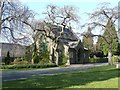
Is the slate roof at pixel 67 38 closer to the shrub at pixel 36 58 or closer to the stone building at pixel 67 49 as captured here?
the stone building at pixel 67 49

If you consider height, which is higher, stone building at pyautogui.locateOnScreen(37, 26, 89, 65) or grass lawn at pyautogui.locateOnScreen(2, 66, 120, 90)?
stone building at pyautogui.locateOnScreen(37, 26, 89, 65)

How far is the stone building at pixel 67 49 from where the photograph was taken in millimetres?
50906

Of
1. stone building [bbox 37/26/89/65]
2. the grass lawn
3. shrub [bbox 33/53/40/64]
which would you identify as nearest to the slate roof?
stone building [bbox 37/26/89/65]

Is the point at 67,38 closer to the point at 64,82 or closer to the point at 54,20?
the point at 54,20

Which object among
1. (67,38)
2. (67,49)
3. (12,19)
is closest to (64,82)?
(12,19)

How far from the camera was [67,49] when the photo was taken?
54.5 metres

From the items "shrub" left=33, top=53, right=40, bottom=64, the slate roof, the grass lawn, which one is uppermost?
the slate roof

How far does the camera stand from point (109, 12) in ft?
157

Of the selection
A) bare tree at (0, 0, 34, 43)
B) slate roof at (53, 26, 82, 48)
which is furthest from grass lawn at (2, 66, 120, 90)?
slate roof at (53, 26, 82, 48)

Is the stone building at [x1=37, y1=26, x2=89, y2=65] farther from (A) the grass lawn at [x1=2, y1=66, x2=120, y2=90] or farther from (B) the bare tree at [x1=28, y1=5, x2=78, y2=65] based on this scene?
(A) the grass lawn at [x1=2, y1=66, x2=120, y2=90]

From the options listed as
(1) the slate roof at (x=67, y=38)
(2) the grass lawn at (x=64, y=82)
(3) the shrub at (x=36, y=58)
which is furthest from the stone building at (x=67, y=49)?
(2) the grass lawn at (x=64, y=82)

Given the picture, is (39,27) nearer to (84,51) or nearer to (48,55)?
(48,55)

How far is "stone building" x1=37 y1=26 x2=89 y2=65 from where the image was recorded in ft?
167

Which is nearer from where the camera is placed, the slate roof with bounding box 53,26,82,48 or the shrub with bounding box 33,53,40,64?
the shrub with bounding box 33,53,40,64
